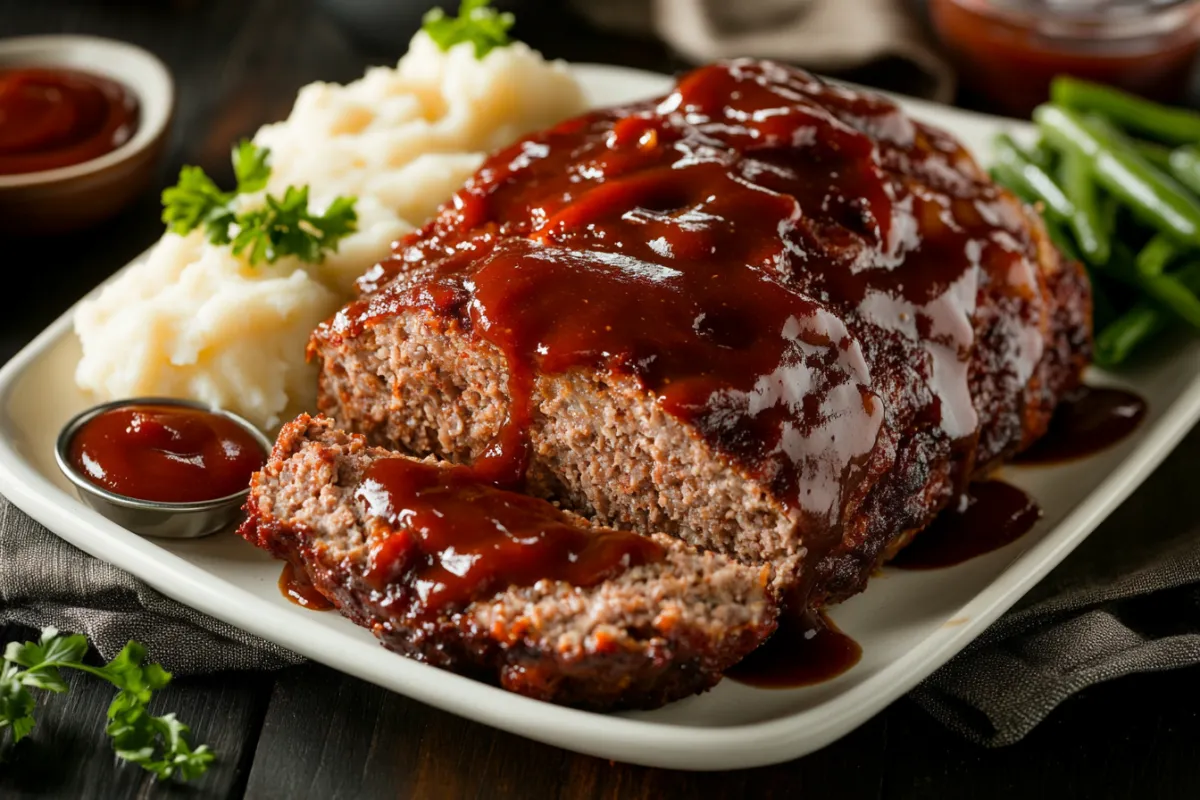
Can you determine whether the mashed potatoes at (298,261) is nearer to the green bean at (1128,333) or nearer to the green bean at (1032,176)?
the green bean at (1032,176)

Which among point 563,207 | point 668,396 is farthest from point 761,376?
point 563,207

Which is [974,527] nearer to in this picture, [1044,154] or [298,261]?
[1044,154]

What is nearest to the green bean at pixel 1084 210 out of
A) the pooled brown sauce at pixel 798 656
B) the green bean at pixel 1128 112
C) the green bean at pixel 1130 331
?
the green bean at pixel 1130 331

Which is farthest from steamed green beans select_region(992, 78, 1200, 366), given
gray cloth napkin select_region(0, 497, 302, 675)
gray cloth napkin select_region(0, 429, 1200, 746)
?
gray cloth napkin select_region(0, 497, 302, 675)

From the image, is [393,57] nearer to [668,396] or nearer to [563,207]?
[563,207]

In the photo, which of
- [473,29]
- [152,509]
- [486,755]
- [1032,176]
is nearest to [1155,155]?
[1032,176]

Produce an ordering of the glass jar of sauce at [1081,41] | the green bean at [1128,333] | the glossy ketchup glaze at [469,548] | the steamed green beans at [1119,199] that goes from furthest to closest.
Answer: the glass jar of sauce at [1081,41] → the steamed green beans at [1119,199] → the green bean at [1128,333] → the glossy ketchup glaze at [469,548]
